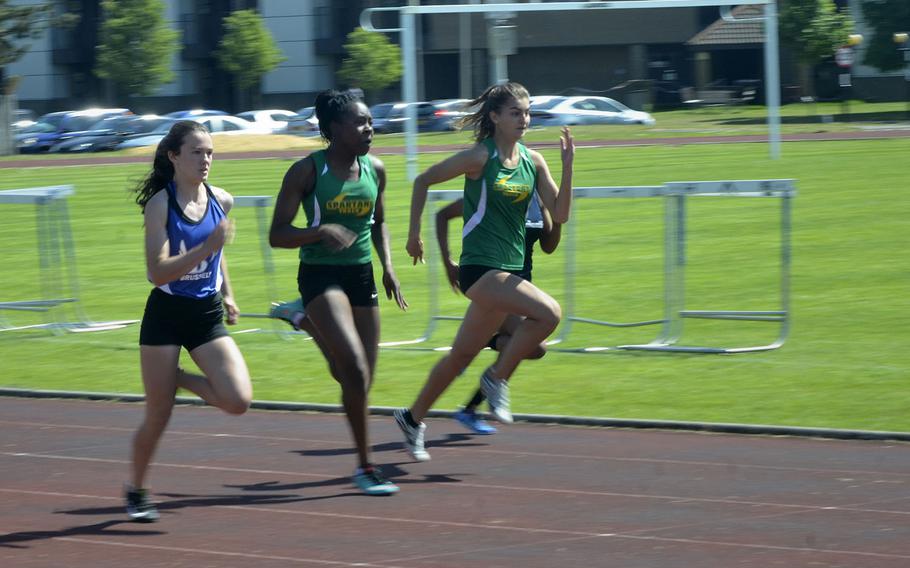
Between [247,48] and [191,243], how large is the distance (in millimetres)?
58601

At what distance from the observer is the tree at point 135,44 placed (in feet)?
207

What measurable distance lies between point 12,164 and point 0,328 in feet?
98.5

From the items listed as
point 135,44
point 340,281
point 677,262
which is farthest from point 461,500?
point 135,44

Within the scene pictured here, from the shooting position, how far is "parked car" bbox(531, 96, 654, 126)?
25.4m

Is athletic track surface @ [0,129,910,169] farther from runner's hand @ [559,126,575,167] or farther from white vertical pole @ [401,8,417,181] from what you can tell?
runner's hand @ [559,126,575,167]

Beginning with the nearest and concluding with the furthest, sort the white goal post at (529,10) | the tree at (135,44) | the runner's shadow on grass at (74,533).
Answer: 1. the runner's shadow on grass at (74,533)
2. the white goal post at (529,10)
3. the tree at (135,44)

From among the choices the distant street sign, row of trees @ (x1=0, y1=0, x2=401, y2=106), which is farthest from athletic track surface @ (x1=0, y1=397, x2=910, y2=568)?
row of trees @ (x1=0, y1=0, x2=401, y2=106)

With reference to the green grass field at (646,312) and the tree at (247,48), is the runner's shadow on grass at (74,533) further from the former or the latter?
the tree at (247,48)

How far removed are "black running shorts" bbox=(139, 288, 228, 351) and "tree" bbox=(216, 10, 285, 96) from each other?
5808cm

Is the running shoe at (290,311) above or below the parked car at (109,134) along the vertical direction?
above

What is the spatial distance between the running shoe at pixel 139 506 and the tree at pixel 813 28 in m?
40.6

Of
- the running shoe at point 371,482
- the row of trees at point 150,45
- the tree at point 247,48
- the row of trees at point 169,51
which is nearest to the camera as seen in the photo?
the running shoe at point 371,482

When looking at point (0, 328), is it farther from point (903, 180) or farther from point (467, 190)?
point (903, 180)

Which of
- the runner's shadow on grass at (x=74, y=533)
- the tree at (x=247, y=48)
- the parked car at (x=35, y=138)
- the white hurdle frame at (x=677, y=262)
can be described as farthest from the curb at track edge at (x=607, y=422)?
the tree at (x=247, y=48)
